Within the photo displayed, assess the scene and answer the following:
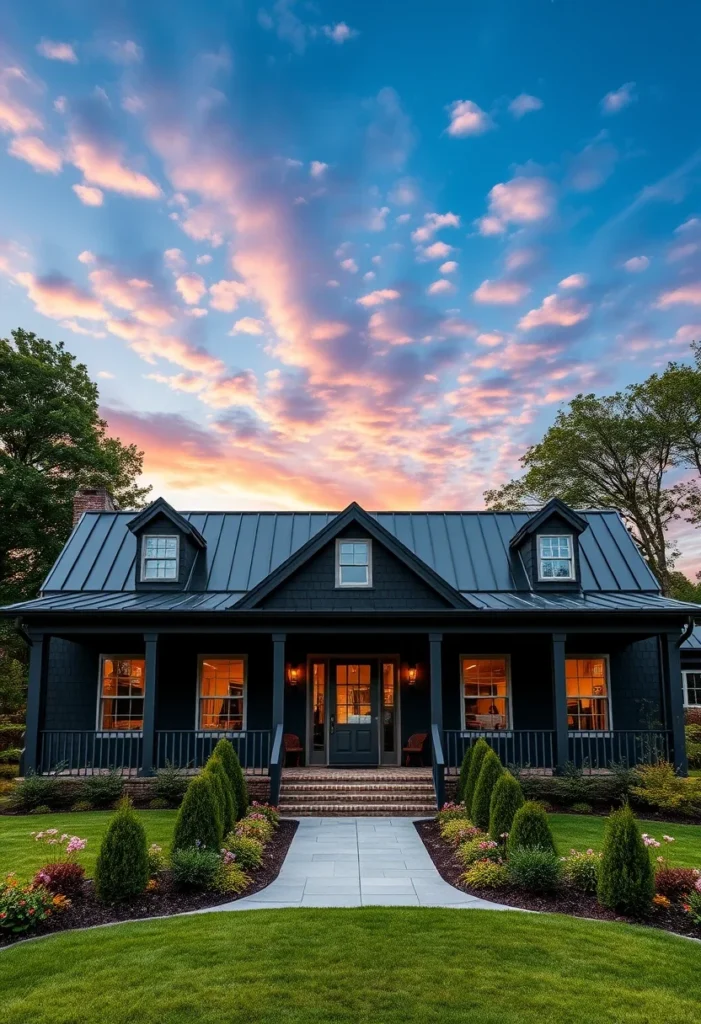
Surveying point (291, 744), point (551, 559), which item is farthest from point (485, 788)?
point (551, 559)

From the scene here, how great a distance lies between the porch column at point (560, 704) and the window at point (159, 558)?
9104 millimetres

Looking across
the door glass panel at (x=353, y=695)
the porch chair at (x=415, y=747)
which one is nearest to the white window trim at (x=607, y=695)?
the porch chair at (x=415, y=747)

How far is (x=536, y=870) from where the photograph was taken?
286 inches

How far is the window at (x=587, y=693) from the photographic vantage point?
50.0 feet

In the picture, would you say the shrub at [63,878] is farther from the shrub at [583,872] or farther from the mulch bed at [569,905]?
the shrub at [583,872]

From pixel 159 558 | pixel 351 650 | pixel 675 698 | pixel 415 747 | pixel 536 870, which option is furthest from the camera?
pixel 159 558

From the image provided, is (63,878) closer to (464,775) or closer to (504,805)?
(504,805)

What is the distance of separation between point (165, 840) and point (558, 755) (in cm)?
778

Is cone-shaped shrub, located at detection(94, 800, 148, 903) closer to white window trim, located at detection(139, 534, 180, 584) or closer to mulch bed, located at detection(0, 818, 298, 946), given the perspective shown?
mulch bed, located at detection(0, 818, 298, 946)

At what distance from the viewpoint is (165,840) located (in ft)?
32.7

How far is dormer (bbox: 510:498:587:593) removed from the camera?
53.2ft

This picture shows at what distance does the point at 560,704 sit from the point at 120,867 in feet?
31.6

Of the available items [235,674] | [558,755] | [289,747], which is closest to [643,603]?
[558,755]

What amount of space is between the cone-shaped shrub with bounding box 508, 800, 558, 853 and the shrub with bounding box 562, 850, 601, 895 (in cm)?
24
